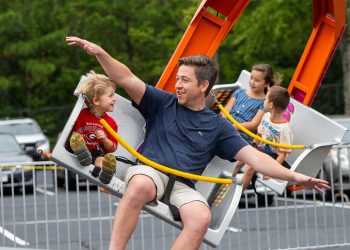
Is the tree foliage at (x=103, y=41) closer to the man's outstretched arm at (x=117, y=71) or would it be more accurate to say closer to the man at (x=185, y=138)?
the man at (x=185, y=138)

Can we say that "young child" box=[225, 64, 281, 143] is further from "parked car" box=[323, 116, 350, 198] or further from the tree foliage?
the tree foliage

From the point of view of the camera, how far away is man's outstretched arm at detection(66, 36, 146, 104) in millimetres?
6883

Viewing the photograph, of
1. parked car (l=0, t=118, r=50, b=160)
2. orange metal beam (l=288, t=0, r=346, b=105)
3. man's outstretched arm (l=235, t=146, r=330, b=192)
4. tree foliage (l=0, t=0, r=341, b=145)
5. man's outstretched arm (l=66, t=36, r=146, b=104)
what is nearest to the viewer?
man's outstretched arm (l=66, t=36, r=146, b=104)

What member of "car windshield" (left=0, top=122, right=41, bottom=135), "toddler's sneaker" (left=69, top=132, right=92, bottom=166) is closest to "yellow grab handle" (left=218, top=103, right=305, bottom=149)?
"toddler's sneaker" (left=69, top=132, right=92, bottom=166)

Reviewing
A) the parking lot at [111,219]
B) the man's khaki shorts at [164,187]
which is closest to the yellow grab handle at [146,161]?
the man's khaki shorts at [164,187]

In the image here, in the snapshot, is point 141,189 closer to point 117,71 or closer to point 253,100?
point 117,71

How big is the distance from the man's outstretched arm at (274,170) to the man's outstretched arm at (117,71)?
781 millimetres

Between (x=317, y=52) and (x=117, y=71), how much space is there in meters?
2.87

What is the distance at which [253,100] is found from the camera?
30.7 ft

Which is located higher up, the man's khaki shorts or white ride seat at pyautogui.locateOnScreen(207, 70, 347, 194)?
white ride seat at pyautogui.locateOnScreen(207, 70, 347, 194)

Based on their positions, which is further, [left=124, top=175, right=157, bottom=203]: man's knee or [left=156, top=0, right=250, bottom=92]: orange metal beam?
[left=156, top=0, right=250, bottom=92]: orange metal beam

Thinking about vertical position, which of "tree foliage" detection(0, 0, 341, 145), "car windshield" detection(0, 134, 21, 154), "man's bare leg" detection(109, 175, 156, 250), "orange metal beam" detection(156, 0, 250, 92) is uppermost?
"orange metal beam" detection(156, 0, 250, 92)

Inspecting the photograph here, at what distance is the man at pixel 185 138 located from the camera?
707 cm

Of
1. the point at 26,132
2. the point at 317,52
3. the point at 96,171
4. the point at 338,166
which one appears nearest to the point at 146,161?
the point at 96,171
